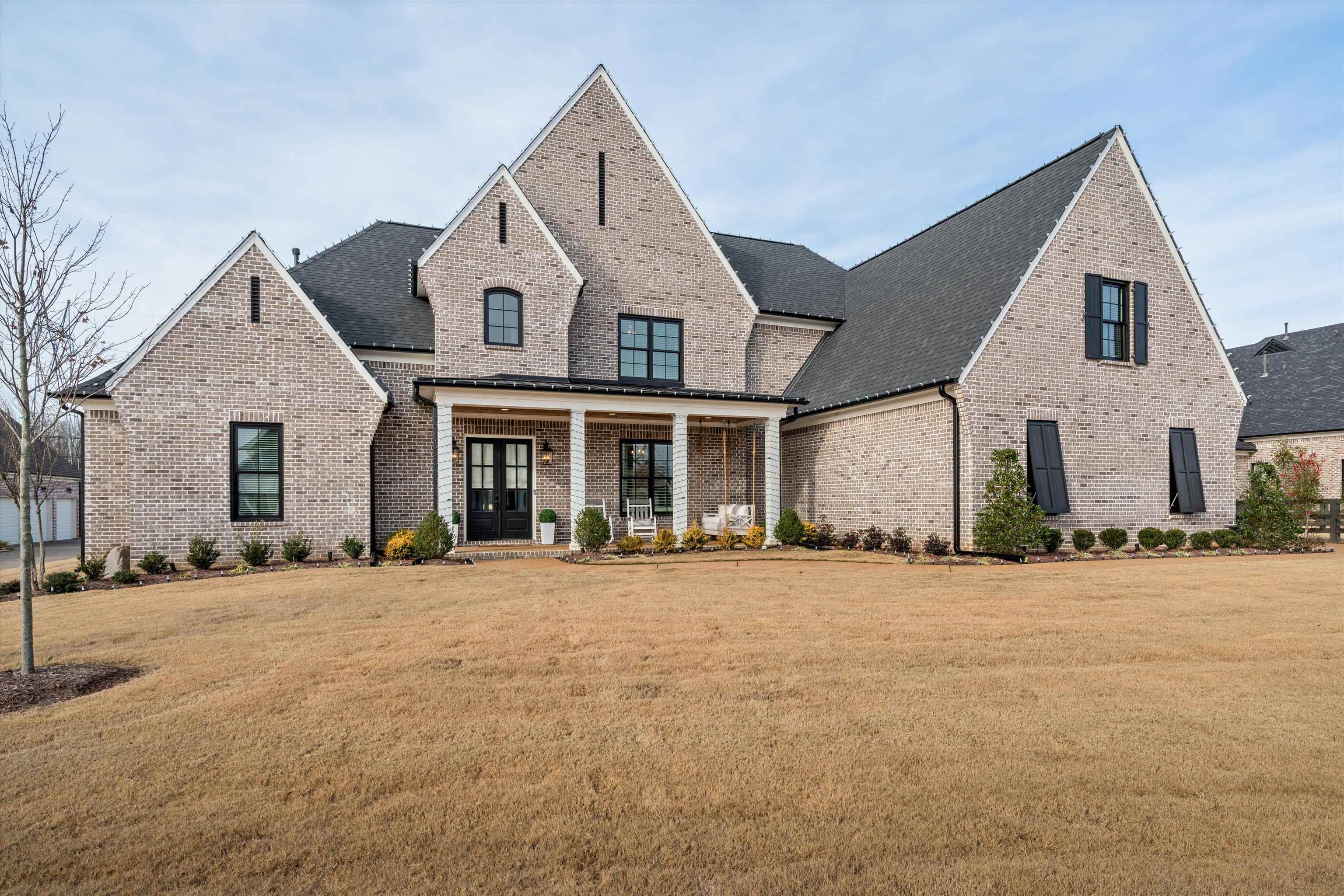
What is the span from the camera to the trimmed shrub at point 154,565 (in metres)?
12.2

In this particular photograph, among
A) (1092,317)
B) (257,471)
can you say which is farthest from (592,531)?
(1092,317)

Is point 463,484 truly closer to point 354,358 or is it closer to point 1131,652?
point 354,358

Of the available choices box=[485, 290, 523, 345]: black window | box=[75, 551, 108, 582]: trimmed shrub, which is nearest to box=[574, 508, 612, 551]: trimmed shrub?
box=[485, 290, 523, 345]: black window

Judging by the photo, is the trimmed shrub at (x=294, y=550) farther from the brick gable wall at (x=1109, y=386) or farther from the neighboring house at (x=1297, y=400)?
the neighboring house at (x=1297, y=400)

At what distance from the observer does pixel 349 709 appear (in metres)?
4.91


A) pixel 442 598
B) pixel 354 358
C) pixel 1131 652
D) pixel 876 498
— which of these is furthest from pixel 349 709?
pixel 876 498

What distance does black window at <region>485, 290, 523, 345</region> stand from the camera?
16641 mm

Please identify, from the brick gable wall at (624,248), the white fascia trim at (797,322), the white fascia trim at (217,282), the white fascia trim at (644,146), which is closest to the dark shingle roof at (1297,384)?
the white fascia trim at (797,322)

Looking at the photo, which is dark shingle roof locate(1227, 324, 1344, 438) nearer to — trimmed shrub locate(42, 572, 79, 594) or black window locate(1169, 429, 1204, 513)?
black window locate(1169, 429, 1204, 513)

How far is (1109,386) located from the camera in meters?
16.0

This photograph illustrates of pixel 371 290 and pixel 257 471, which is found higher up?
pixel 371 290

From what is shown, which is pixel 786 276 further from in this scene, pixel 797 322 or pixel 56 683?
pixel 56 683

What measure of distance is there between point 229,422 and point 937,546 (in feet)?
45.9

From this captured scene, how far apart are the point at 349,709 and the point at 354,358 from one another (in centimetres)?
1092
